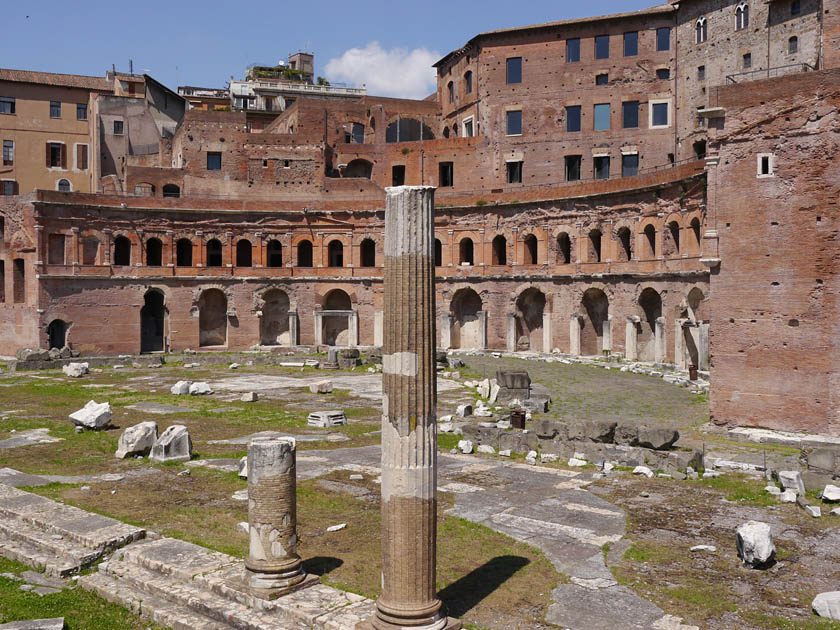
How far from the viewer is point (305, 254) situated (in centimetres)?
4497

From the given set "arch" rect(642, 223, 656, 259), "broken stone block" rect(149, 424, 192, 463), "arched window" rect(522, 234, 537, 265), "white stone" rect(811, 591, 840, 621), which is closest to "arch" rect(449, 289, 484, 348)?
"arched window" rect(522, 234, 537, 265)

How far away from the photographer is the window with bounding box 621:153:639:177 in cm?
4016

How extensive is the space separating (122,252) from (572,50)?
28.0 m

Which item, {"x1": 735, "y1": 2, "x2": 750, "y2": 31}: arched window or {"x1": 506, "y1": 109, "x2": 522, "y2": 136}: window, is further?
{"x1": 506, "y1": 109, "x2": 522, "y2": 136}: window

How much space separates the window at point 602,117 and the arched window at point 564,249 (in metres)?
7.54

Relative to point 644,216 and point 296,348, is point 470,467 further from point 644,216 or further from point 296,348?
point 296,348

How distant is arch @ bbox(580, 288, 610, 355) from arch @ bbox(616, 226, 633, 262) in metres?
2.02

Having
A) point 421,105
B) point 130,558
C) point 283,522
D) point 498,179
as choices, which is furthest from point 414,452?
point 421,105

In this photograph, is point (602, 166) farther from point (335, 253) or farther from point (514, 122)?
point (335, 253)

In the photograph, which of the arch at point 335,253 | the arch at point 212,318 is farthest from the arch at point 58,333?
the arch at point 335,253

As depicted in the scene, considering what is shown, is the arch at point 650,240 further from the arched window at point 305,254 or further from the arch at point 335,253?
the arched window at point 305,254

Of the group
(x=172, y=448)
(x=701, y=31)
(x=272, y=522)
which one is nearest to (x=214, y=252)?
(x=701, y=31)

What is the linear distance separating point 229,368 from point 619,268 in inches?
711

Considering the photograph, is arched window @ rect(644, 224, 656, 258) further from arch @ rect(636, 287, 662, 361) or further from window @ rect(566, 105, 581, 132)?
window @ rect(566, 105, 581, 132)
